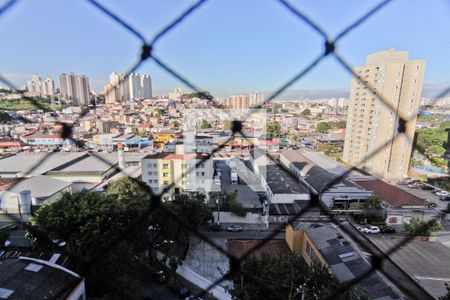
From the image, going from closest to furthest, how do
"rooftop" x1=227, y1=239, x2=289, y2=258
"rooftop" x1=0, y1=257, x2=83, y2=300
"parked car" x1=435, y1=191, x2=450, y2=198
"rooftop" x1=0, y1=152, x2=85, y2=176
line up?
"rooftop" x1=0, y1=257, x2=83, y2=300
"rooftop" x1=227, y1=239, x2=289, y2=258
"parked car" x1=435, y1=191, x2=450, y2=198
"rooftop" x1=0, y1=152, x2=85, y2=176

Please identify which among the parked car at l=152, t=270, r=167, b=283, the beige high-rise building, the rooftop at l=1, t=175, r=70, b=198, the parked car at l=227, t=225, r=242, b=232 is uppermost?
the beige high-rise building

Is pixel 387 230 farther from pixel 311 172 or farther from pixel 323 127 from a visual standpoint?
pixel 323 127

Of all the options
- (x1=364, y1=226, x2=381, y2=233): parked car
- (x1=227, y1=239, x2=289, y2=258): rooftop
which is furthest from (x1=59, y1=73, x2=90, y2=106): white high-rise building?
(x1=364, y1=226, x2=381, y2=233): parked car

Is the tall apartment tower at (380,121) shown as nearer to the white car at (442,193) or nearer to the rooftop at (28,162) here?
the white car at (442,193)

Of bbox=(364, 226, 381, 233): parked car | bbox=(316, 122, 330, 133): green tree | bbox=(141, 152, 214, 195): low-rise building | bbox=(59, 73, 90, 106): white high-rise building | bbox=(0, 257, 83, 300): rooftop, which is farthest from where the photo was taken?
bbox=(316, 122, 330, 133): green tree

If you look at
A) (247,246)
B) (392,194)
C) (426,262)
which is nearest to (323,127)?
(392,194)

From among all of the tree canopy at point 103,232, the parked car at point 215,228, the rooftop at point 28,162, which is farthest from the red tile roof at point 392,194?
the rooftop at point 28,162

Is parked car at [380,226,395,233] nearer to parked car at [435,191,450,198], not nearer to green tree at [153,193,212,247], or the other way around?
parked car at [435,191,450,198]
